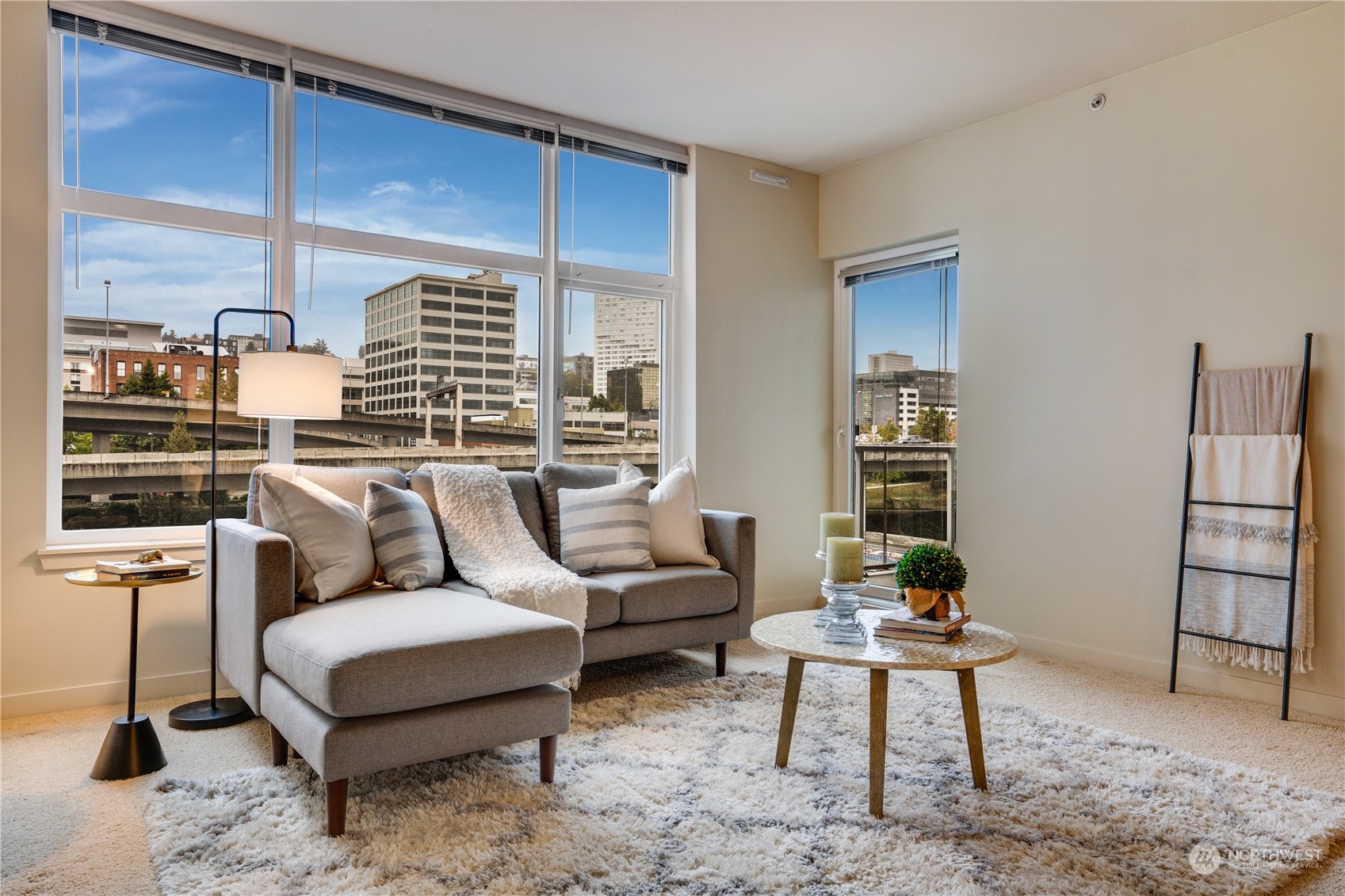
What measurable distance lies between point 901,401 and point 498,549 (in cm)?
269

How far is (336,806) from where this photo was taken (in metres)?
2.08

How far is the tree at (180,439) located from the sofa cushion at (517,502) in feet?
2.94

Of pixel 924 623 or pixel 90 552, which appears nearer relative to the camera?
pixel 924 623

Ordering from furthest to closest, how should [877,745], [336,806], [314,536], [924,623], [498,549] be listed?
[498,549] < [314,536] < [924,623] < [877,745] < [336,806]

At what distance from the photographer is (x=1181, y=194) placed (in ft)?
11.9

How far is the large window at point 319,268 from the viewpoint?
10.8 feet

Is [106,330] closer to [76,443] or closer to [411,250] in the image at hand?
[76,443]

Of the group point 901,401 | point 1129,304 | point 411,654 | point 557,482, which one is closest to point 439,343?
point 557,482

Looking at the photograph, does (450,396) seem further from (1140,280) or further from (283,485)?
(1140,280)

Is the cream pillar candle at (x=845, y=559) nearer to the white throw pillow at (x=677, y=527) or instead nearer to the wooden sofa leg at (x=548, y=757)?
the wooden sofa leg at (x=548, y=757)

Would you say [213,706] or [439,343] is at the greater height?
[439,343]

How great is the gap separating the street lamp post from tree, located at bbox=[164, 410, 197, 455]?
26 cm

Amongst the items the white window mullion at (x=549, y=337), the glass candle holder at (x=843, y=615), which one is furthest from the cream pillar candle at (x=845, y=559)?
the white window mullion at (x=549, y=337)

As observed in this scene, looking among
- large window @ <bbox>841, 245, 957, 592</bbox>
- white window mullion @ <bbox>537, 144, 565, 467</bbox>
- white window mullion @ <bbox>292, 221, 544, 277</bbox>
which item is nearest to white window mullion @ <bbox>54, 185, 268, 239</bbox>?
white window mullion @ <bbox>292, 221, 544, 277</bbox>
